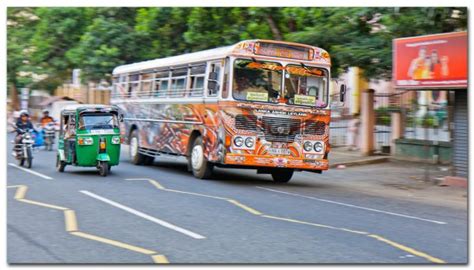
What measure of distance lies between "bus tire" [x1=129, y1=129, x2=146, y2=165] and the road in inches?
162

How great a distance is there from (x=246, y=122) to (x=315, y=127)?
160cm

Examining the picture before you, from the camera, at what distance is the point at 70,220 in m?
10.1

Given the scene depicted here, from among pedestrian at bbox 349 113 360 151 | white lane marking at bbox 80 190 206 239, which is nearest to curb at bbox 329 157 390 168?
pedestrian at bbox 349 113 360 151

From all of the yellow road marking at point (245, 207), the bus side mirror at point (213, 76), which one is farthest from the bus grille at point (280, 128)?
the yellow road marking at point (245, 207)

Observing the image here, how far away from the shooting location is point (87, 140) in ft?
52.3

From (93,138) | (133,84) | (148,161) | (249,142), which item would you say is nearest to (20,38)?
(133,84)

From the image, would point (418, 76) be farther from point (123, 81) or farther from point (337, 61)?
point (123, 81)

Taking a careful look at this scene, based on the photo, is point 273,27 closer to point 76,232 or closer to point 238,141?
point 238,141

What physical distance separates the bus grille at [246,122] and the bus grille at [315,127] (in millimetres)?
1185

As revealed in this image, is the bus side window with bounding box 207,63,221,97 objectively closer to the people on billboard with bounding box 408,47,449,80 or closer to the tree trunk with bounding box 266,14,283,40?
the people on billboard with bounding box 408,47,449,80

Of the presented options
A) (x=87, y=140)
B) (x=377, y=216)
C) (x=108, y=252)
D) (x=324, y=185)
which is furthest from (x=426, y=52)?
(x=108, y=252)

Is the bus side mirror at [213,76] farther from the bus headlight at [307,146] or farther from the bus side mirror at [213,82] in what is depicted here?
the bus headlight at [307,146]

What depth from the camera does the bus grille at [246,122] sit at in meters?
14.5

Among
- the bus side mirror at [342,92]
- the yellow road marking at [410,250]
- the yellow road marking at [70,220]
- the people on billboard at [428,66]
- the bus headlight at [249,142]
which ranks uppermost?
the people on billboard at [428,66]
